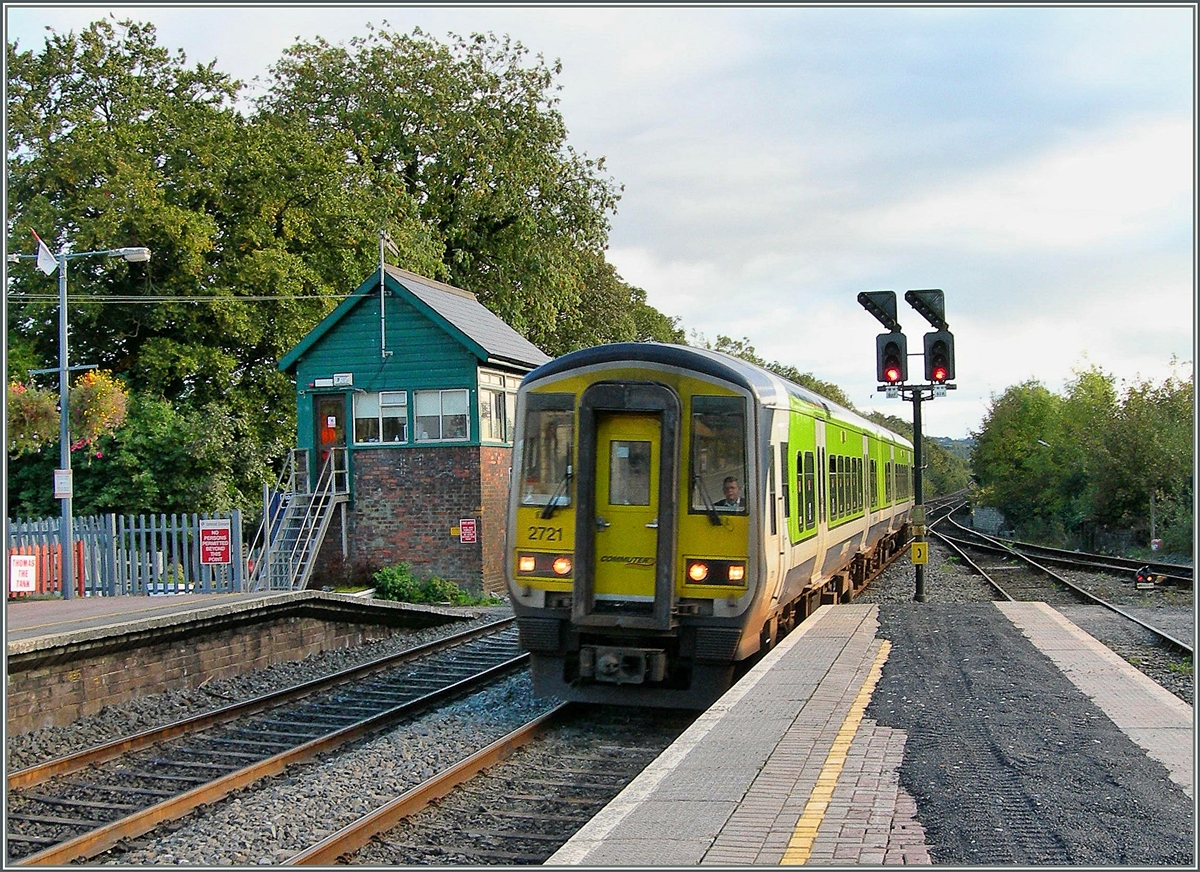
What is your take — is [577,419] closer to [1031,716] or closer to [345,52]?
[1031,716]

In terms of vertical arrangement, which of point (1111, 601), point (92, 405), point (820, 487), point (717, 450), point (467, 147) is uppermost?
point (467, 147)

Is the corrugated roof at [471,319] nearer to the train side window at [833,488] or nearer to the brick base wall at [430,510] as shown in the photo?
the brick base wall at [430,510]

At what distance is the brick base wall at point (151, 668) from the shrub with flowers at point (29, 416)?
7295mm

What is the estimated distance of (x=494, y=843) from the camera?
22.9ft

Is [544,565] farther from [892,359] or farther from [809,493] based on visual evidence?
[892,359]

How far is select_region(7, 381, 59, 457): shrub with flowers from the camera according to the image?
65.1 ft

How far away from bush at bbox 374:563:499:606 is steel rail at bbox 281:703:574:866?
12.4 metres

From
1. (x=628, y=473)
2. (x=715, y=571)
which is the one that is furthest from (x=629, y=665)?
(x=628, y=473)

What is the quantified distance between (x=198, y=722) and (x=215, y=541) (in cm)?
674

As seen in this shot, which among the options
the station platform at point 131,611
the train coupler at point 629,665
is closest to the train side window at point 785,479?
the train coupler at point 629,665

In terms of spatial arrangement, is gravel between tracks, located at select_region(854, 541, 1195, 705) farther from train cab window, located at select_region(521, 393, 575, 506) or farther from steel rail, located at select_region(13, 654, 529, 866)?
steel rail, located at select_region(13, 654, 529, 866)

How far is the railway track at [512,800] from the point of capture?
681 centimetres

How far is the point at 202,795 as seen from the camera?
8156mm

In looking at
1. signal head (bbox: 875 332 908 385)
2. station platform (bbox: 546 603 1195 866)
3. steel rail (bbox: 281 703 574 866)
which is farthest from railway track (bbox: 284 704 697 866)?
signal head (bbox: 875 332 908 385)
